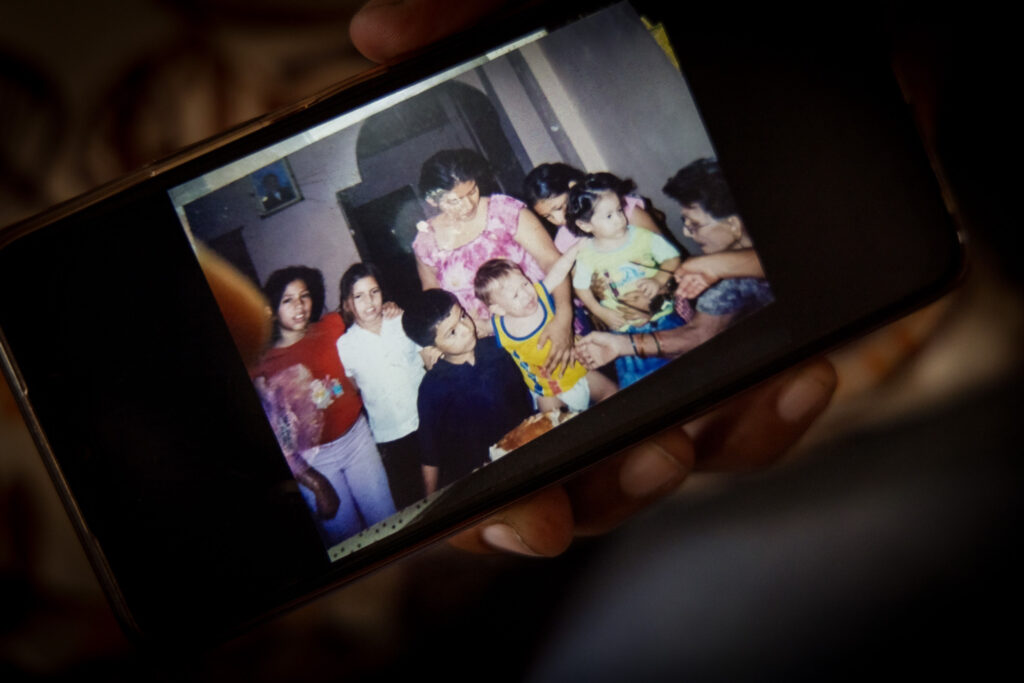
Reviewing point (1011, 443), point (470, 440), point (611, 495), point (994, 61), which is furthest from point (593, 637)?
point (994, 61)

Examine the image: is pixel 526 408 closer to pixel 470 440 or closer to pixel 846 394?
pixel 470 440

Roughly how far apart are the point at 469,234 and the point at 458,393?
0.08m

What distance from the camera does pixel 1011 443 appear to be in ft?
1.49

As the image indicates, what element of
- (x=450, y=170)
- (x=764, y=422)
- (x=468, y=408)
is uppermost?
(x=450, y=170)

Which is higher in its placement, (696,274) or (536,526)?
(696,274)

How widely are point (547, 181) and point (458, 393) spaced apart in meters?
0.11

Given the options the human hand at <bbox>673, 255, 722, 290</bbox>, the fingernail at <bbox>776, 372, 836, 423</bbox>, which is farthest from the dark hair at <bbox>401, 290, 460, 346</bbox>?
the fingernail at <bbox>776, 372, 836, 423</bbox>

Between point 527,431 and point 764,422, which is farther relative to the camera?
point 764,422

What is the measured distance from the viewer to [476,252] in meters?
0.31

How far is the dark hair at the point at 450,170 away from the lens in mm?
309

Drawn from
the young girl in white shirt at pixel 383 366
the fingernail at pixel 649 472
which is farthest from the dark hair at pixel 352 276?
the fingernail at pixel 649 472

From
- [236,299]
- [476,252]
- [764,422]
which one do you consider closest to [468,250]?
[476,252]

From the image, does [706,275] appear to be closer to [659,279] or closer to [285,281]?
[659,279]

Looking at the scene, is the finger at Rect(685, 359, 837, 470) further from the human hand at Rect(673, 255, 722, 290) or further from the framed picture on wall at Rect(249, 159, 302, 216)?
the framed picture on wall at Rect(249, 159, 302, 216)
